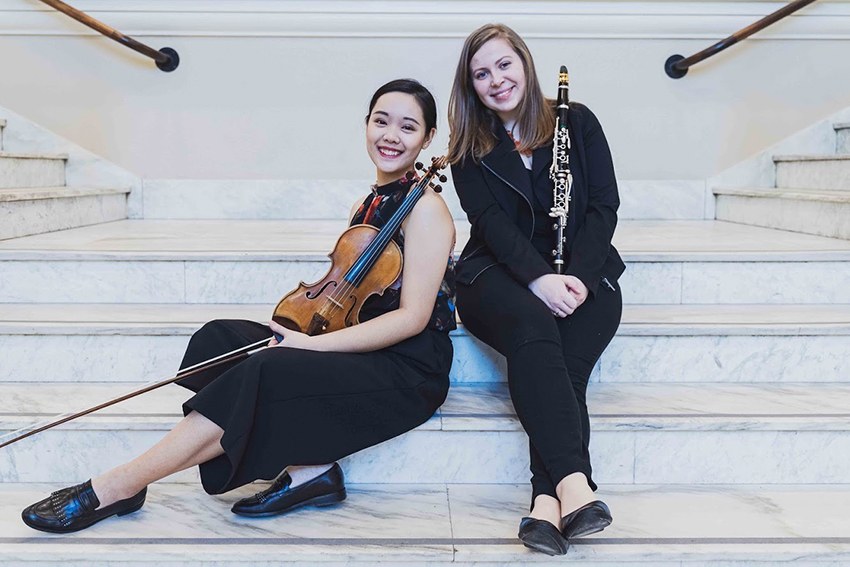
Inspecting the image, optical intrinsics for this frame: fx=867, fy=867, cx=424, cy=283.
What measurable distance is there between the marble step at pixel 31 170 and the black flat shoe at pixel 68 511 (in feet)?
6.00

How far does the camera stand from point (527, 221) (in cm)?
204

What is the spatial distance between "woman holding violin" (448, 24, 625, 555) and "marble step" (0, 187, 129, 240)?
1.57 meters

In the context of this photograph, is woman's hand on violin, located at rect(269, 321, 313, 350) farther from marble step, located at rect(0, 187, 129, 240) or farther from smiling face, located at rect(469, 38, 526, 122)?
marble step, located at rect(0, 187, 129, 240)

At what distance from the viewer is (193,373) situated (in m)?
1.73

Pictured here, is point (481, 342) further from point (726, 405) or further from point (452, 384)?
point (726, 405)

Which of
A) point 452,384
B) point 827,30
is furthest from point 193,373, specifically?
point 827,30

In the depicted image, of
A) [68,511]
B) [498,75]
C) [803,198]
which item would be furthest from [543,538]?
[803,198]

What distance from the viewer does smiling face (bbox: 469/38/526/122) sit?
1.93m

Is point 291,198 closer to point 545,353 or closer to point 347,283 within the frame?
point 347,283

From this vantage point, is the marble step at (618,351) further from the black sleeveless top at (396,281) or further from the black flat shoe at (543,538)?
the black flat shoe at (543,538)

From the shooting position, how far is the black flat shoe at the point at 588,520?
1503 millimetres

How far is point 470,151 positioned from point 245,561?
103 centimetres

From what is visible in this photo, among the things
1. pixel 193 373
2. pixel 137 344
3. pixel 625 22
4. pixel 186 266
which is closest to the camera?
pixel 193 373

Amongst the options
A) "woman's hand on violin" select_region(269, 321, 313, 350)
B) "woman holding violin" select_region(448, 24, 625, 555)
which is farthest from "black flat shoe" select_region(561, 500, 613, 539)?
"woman's hand on violin" select_region(269, 321, 313, 350)
